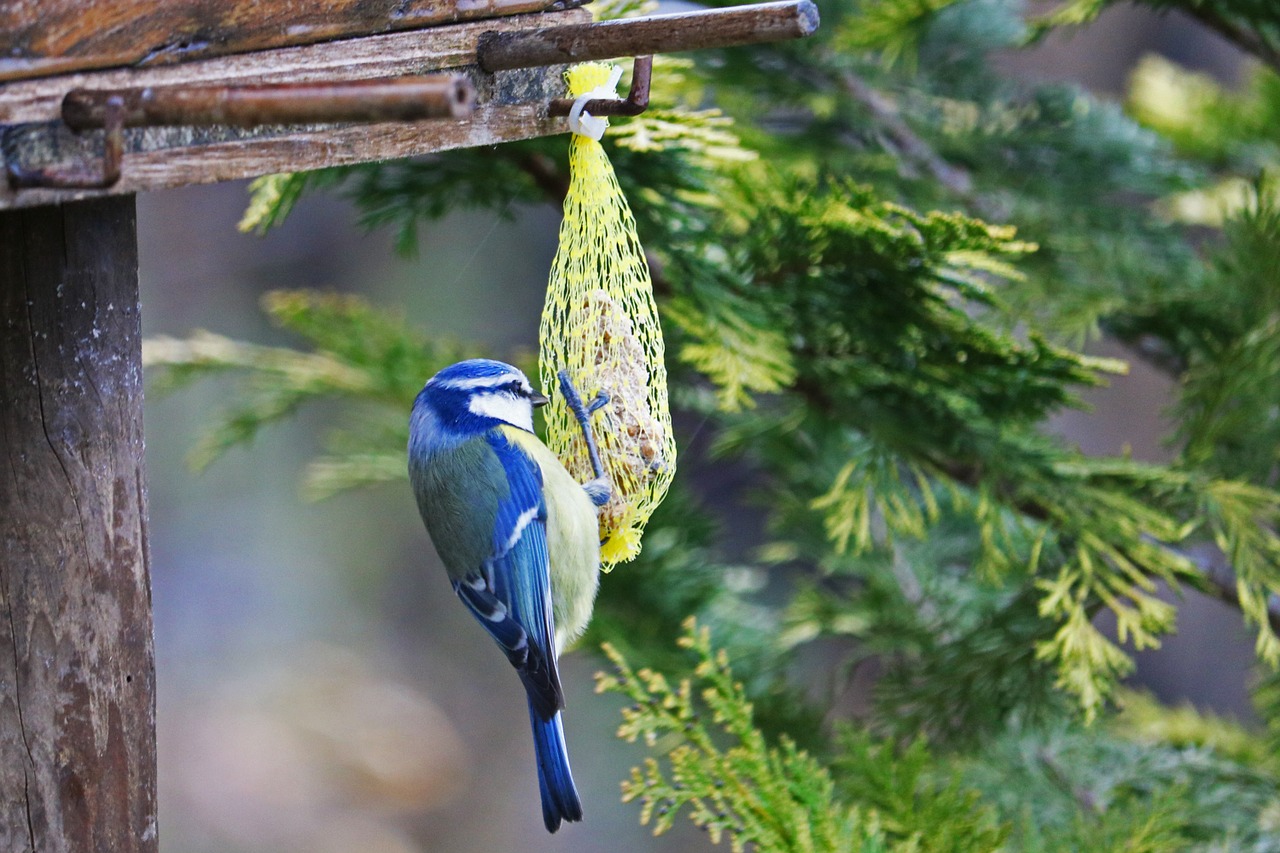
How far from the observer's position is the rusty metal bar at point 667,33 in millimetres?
866

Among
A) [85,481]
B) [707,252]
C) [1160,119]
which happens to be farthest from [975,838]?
[1160,119]

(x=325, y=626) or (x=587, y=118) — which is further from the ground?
(x=587, y=118)

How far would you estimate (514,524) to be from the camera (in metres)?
1.24

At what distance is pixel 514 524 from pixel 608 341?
21 cm

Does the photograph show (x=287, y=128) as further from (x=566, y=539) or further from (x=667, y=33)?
(x=566, y=539)

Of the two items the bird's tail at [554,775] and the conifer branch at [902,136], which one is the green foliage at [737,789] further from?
the conifer branch at [902,136]

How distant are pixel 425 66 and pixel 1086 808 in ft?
4.29

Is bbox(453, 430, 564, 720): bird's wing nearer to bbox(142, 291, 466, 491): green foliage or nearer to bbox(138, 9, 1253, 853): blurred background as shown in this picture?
bbox(142, 291, 466, 491): green foliage

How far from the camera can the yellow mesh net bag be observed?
1149 millimetres

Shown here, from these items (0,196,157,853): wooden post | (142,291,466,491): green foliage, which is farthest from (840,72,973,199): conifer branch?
(0,196,157,853): wooden post

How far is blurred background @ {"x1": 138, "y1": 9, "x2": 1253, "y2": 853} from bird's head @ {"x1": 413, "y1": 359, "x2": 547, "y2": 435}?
284cm

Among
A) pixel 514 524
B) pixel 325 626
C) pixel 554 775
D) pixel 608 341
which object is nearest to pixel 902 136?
pixel 608 341

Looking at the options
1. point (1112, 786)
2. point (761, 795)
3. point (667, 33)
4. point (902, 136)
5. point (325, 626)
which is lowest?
point (325, 626)

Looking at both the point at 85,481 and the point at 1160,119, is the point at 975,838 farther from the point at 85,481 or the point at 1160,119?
the point at 1160,119
